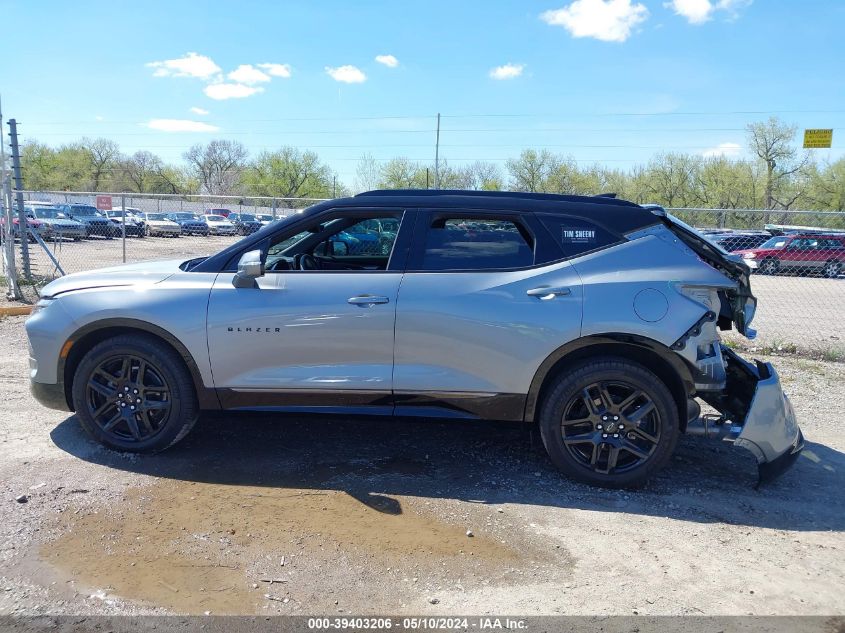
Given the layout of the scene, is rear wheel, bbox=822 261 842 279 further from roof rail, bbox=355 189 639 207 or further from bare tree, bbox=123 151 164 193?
bare tree, bbox=123 151 164 193

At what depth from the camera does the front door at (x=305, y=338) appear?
13.2 feet

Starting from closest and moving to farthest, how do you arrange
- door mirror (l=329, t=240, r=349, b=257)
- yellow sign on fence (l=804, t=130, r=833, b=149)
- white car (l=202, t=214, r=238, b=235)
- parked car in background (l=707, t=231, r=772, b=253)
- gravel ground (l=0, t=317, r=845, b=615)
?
gravel ground (l=0, t=317, r=845, b=615)
door mirror (l=329, t=240, r=349, b=257)
yellow sign on fence (l=804, t=130, r=833, b=149)
parked car in background (l=707, t=231, r=772, b=253)
white car (l=202, t=214, r=238, b=235)

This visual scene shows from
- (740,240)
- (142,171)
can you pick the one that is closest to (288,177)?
(142,171)

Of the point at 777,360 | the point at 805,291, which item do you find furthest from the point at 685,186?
the point at 777,360

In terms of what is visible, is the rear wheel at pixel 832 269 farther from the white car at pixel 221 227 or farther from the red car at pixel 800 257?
the white car at pixel 221 227

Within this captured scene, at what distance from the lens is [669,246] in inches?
159

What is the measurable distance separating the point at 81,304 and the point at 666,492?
4.15 meters

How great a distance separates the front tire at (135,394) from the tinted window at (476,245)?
1.87m

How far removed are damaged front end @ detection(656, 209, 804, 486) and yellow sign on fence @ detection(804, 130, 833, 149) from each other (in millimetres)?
16032

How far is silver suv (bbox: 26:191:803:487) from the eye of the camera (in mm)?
3936

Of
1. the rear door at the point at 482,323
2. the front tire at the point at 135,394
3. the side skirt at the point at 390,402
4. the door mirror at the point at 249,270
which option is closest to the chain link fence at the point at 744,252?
the rear door at the point at 482,323

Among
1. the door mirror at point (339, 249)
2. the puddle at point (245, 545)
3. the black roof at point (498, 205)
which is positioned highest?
the black roof at point (498, 205)

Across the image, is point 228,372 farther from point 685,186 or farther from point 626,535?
point 685,186

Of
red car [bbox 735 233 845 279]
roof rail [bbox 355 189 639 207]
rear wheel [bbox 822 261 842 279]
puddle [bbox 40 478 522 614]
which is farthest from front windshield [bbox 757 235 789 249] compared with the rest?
puddle [bbox 40 478 522 614]
